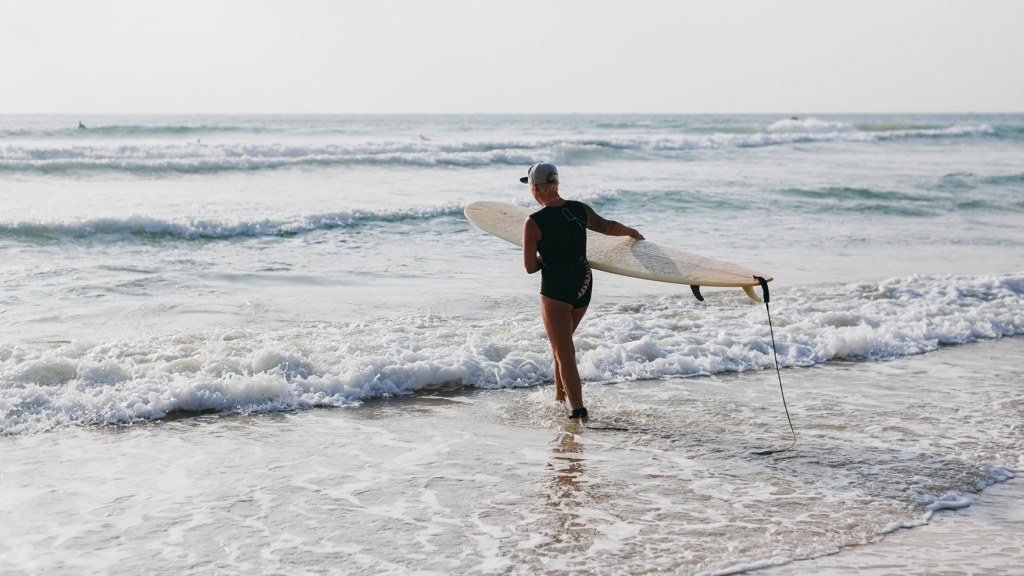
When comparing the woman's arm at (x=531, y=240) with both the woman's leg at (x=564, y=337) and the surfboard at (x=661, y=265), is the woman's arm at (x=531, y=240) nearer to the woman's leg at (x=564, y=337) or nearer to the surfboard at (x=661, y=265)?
the woman's leg at (x=564, y=337)

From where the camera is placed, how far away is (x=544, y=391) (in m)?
5.72

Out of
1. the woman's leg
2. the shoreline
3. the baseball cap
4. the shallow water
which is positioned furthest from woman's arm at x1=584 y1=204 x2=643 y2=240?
the shoreline

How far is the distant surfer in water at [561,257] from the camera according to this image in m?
4.62

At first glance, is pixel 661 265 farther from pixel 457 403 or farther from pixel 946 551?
pixel 946 551

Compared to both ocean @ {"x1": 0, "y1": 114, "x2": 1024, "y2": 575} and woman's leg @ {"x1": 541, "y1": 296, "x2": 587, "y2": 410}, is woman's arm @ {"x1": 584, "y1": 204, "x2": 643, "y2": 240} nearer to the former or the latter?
woman's leg @ {"x1": 541, "y1": 296, "x2": 587, "y2": 410}

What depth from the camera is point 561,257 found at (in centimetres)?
471

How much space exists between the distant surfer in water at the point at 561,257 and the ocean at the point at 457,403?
0.46 m

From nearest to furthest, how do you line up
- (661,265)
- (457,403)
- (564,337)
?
(564,337)
(457,403)
(661,265)

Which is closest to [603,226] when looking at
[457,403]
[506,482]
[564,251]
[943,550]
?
[564,251]

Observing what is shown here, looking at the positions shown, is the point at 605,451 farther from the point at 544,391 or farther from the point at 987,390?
the point at 987,390

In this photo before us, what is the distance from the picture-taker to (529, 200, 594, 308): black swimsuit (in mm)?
4645

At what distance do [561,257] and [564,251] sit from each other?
4cm

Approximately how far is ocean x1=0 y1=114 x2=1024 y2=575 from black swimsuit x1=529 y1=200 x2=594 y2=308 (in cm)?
87

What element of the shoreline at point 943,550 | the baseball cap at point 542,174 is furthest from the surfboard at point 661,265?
the shoreline at point 943,550
